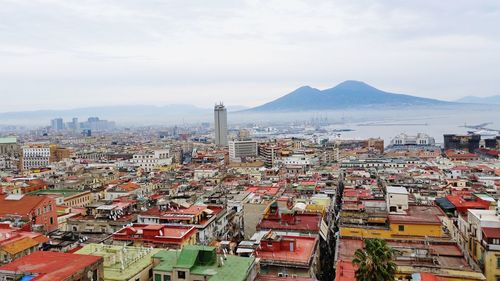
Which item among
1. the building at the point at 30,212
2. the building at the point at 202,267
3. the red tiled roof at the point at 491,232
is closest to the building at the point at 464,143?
the red tiled roof at the point at 491,232

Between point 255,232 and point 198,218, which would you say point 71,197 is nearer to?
point 198,218

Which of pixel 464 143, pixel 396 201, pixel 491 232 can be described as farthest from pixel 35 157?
pixel 491 232

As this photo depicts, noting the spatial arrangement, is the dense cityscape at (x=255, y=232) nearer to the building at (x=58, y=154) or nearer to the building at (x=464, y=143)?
the building at (x=464, y=143)

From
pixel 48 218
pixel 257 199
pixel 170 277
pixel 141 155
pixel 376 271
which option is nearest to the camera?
pixel 376 271

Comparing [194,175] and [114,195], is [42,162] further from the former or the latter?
[114,195]

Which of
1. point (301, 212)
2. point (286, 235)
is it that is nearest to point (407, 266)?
point (286, 235)

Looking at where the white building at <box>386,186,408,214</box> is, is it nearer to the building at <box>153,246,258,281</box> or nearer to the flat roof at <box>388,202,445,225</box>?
the flat roof at <box>388,202,445,225</box>
